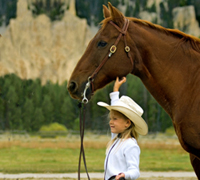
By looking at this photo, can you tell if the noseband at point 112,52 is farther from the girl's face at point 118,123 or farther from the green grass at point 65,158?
the green grass at point 65,158

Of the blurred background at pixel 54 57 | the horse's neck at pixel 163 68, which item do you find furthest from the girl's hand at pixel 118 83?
the blurred background at pixel 54 57

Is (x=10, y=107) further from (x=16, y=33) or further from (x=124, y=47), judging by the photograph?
(x=16, y=33)

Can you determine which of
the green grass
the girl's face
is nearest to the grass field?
the green grass

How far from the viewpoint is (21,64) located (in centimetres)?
3478

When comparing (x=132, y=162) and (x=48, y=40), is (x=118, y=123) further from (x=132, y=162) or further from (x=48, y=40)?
(x=48, y=40)

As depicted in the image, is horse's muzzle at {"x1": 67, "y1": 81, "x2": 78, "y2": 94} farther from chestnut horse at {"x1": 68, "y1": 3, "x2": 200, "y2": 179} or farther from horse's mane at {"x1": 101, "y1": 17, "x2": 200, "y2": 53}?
horse's mane at {"x1": 101, "y1": 17, "x2": 200, "y2": 53}

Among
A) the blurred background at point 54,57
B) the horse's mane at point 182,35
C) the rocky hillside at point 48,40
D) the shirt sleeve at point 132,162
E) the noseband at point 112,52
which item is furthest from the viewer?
the rocky hillside at point 48,40

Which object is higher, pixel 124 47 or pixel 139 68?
pixel 124 47

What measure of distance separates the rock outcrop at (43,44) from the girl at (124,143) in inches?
1251

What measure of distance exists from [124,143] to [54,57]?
38.0 metres

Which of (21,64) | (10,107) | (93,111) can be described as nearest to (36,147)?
(10,107)

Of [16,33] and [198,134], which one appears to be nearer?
[198,134]

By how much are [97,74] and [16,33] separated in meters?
38.3

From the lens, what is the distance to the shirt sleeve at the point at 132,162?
229 cm
